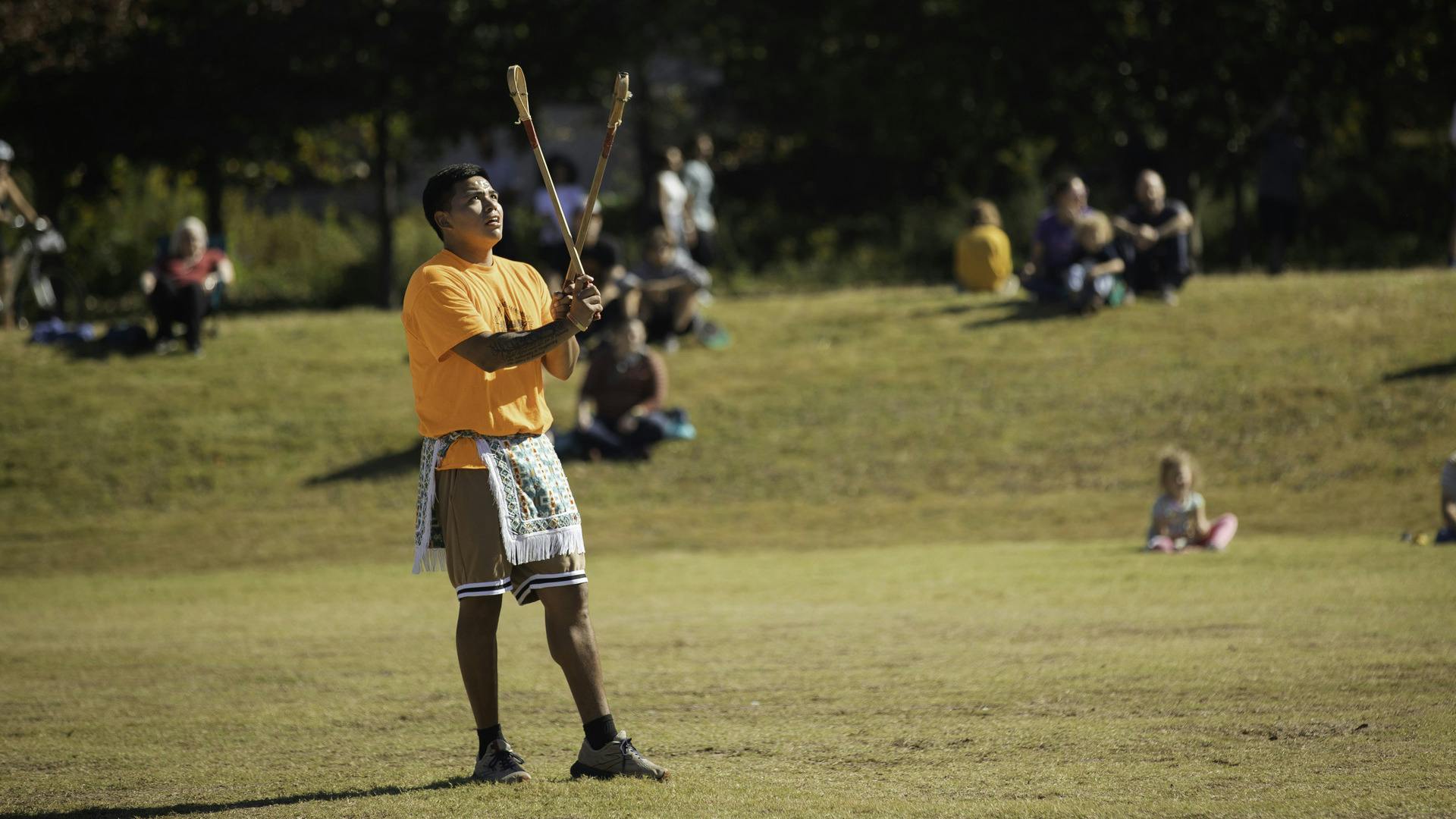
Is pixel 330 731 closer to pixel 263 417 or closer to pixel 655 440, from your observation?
pixel 655 440

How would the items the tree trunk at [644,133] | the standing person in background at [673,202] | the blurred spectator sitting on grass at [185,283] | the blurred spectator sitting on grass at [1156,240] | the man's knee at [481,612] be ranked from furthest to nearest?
the tree trunk at [644,133] < the standing person in background at [673,202] < the blurred spectator sitting on grass at [1156,240] < the blurred spectator sitting on grass at [185,283] < the man's knee at [481,612]

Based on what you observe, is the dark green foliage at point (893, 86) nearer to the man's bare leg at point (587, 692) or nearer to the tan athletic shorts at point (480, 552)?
the tan athletic shorts at point (480, 552)

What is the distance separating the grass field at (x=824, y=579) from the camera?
5301 mm

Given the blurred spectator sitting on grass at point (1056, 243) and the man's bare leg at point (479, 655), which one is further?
the blurred spectator sitting on grass at point (1056, 243)

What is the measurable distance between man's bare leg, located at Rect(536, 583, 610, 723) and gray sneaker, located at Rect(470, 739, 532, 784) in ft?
0.89

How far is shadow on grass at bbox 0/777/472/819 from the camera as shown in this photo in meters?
4.97

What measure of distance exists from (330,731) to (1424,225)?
25289 millimetres

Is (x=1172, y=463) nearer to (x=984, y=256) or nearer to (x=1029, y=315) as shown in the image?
(x=1029, y=315)

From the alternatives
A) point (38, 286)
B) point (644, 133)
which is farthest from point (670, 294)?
point (644, 133)

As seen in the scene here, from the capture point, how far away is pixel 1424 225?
89.1ft

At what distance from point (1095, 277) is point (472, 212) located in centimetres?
1341

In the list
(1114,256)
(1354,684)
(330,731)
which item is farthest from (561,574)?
(1114,256)

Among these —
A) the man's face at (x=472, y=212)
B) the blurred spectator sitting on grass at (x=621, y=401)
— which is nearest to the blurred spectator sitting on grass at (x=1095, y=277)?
the blurred spectator sitting on grass at (x=621, y=401)

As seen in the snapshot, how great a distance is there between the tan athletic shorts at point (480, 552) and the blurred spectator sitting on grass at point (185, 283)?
13.4 m
